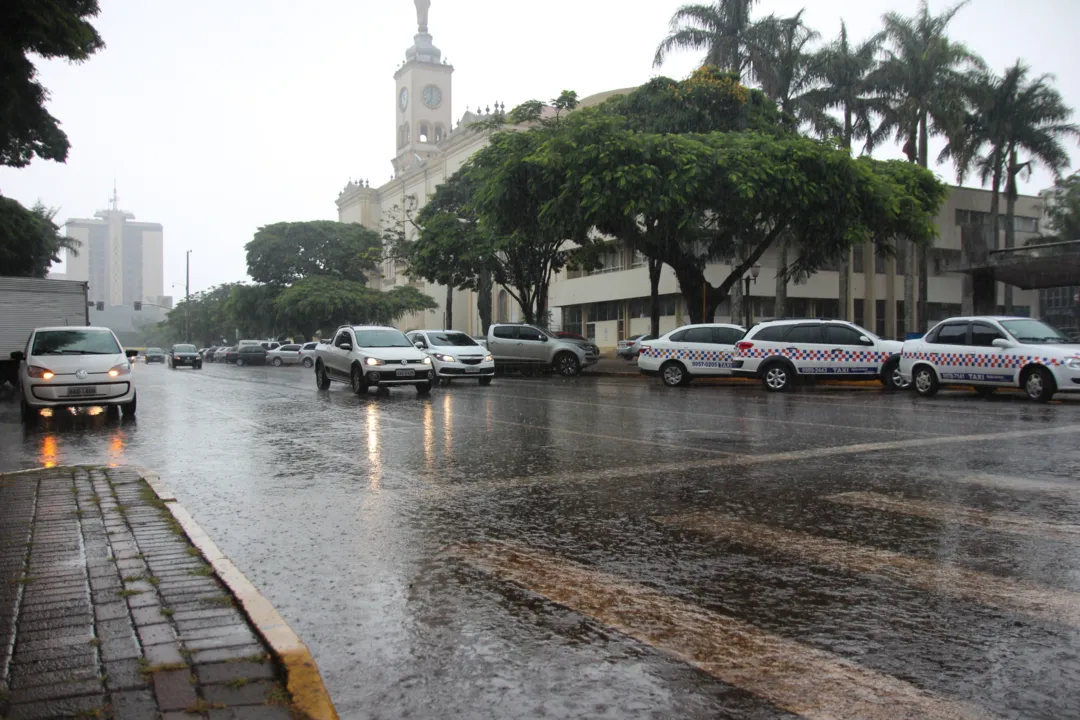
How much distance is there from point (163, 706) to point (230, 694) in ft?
0.71

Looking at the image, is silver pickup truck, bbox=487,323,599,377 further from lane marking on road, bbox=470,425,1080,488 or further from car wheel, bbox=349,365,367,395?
lane marking on road, bbox=470,425,1080,488

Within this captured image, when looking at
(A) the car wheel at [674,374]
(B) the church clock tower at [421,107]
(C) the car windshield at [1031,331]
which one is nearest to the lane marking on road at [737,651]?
(C) the car windshield at [1031,331]

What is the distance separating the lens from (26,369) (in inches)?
565

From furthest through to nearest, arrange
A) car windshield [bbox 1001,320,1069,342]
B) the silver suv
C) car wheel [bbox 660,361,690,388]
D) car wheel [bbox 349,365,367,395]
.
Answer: car wheel [bbox 660,361,690,388] → car wheel [bbox 349,365,367,395] → the silver suv → car windshield [bbox 1001,320,1069,342]

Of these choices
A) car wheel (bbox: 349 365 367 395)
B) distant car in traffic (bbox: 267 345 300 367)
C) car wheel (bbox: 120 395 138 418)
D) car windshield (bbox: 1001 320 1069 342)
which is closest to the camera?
car wheel (bbox: 120 395 138 418)

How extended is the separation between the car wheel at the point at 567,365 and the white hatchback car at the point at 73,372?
1643 cm

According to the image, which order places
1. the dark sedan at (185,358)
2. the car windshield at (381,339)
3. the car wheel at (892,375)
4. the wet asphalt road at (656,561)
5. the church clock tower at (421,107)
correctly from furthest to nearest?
1. the church clock tower at (421,107)
2. the dark sedan at (185,358)
3. the car windshield at (381,339)
4. the car wheel at (892,375)
5. the wet asphalt road at (656,561)

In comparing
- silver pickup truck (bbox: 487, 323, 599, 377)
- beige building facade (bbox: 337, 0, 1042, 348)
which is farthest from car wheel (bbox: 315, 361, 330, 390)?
beige building facade (bbox: 337, 0, 1042, 348)

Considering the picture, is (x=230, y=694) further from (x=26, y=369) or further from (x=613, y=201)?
(x=613, y=201)

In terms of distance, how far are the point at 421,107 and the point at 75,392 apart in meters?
81.1

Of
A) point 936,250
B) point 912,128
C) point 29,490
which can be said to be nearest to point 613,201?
point 29,490

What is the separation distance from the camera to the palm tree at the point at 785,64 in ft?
111

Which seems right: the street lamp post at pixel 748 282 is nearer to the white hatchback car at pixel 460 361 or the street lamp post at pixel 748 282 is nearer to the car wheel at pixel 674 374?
the car wheel at pixel 674 374

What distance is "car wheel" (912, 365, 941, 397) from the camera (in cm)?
1798
